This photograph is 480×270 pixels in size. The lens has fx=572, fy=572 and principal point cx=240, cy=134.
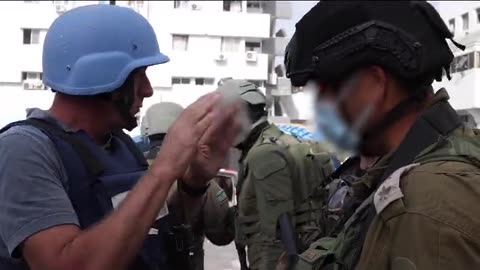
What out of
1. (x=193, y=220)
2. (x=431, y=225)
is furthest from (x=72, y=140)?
(x=431, y=225)

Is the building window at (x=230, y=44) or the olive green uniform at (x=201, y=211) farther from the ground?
the building window at (x=230, y=44)

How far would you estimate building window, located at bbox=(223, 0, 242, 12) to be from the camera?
30969 millimetres

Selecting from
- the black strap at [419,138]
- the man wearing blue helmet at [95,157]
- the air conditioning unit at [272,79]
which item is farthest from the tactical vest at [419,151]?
the air conditioning unit at [272,79]

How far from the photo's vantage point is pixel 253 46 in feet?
98.9

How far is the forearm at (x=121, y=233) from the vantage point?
1.48 m

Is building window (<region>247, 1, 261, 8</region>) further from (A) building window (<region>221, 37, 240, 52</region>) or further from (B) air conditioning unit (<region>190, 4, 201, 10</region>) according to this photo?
(A) building window (<region>221, 37, 240, 52</region>)

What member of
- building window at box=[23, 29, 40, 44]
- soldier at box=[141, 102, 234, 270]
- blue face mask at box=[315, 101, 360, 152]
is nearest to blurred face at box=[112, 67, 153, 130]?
soldier at box=[141, 102, 234, 270]

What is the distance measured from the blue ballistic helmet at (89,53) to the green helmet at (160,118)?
1.84 metres

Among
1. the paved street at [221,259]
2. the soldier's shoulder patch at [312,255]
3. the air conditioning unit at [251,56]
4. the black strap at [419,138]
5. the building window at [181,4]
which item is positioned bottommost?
the paved street at [221,259]

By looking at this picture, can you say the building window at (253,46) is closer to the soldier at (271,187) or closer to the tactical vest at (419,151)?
the soldier at (271,187)

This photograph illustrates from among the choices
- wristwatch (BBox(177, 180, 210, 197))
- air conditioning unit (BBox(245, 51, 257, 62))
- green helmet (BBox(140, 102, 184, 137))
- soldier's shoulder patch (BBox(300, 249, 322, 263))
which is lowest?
soldier's shoulder patch (BBox(300, 249, 322, 263))

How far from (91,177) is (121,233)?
33cm

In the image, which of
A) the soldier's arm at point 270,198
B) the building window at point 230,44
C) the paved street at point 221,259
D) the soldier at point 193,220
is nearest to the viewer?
the soldier at point 193,220

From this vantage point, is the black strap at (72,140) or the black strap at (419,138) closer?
the black strap at (419,138)
